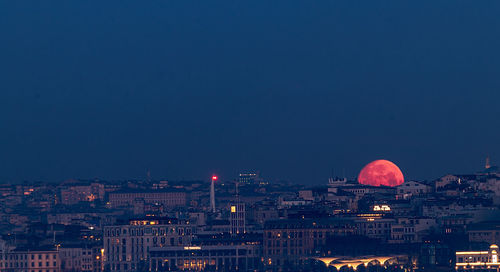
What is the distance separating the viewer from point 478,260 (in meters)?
127

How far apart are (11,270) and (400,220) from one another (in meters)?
29.5

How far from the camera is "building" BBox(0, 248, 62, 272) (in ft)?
447

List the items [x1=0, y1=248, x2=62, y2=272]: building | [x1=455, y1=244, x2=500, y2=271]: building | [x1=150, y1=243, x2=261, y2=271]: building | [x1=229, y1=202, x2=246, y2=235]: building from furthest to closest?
[x1=229, y1=202, x2=246, y2=235]: building → [x1=150, y1=243, x2=261, y2=271]: building → [x1=0, y1=248, x2=62, y2=272]: building → [x1=455, y1=244, x2=500, y2=271]: building

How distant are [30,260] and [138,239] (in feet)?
33.7

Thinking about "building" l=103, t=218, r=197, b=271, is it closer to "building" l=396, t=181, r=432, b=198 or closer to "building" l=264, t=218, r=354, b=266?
"building" l=264, t=218, r=354, b=266

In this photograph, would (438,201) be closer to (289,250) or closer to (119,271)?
(289,250)

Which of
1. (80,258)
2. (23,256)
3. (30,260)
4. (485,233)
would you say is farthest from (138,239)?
(485,233)

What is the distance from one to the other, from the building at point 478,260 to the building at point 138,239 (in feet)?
83.4

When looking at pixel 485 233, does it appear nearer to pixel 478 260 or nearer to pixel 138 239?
pixel 478 260

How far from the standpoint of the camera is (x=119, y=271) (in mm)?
140625

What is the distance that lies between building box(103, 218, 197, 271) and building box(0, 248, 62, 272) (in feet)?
16.6

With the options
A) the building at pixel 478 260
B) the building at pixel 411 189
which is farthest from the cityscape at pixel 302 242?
the building at pixel 411 189

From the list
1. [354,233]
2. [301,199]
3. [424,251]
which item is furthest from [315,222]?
[301,199]

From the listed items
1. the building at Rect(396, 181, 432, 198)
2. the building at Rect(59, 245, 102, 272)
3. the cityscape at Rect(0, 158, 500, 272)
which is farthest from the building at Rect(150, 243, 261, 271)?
the building at Rect(396, 181, 432, 198)
